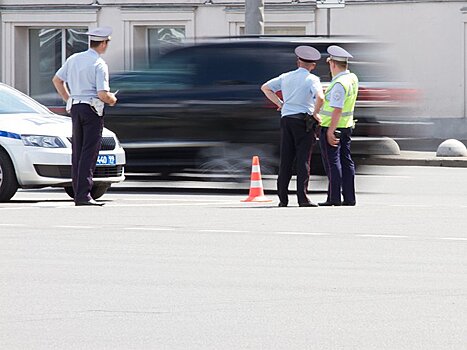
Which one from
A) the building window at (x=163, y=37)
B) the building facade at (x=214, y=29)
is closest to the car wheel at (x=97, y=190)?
the building facade at (x=214, y=29)

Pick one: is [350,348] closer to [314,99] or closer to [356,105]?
[314,99]

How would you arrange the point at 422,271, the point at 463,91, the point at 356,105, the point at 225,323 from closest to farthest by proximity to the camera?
the point at 225,323 → the point at 422,271 → the point at 356,105 → the point at 463,91

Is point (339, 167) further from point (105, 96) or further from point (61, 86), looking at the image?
point (61, 86)

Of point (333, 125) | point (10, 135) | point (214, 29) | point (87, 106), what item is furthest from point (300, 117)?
point (214, 29)

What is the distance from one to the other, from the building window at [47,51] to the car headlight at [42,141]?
2023cm

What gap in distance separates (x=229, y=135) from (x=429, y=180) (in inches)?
186

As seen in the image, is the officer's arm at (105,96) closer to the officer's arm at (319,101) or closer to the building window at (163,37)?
the officer's arm at (319,101)

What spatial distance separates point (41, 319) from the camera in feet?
26.6

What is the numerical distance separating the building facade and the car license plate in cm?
1466

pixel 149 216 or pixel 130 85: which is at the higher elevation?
pixel 130 85

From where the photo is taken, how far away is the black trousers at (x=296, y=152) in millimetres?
15047

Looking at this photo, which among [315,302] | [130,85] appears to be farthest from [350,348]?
[130,85]

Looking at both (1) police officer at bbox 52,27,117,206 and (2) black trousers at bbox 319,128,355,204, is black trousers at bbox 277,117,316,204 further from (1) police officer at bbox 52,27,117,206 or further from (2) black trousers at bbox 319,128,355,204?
(1) police officer at bbox 52,27,117,206

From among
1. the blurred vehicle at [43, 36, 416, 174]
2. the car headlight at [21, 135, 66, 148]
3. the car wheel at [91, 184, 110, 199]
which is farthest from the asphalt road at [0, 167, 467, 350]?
the blurred vehicle at [43, 36, 416, 174]
